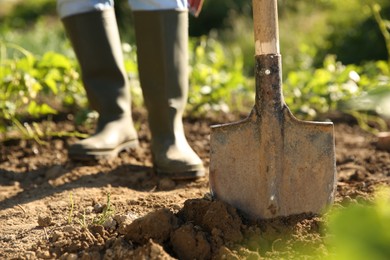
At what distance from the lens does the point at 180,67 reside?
2748 millimetres

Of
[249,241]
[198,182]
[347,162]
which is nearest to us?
[249,241]

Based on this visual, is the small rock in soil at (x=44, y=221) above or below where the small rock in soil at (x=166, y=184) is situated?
above

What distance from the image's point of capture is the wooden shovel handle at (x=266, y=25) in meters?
2.04

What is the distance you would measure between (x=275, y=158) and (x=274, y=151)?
21 mm

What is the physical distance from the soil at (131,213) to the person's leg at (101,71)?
9 centimetres

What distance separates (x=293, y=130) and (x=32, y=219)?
89 cm

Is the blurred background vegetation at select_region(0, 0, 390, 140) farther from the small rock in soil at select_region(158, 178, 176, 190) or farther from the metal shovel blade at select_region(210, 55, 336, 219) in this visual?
the small rock in soil at select_region(158, 178, 176, 190)

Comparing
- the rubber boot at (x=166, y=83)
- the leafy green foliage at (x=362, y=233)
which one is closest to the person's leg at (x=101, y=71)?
the rubber boot at (x=166, y=83)

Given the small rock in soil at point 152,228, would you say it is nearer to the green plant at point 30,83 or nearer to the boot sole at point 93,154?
the boot sole at point 93,154

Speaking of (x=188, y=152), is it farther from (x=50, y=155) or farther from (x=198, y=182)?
(x=50, y=155)

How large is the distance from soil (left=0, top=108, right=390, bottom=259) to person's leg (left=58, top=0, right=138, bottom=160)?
0.09m

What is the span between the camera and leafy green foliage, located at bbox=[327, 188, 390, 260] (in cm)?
75

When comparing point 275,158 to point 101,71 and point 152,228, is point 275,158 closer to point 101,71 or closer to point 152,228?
point 152,228

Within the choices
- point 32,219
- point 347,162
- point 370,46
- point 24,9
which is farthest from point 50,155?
point 24,9
